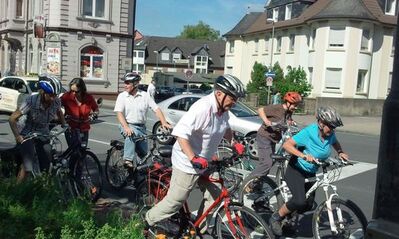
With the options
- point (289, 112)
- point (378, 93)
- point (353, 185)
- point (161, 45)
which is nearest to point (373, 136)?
point (353, 185)

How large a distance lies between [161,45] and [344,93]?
207 ft

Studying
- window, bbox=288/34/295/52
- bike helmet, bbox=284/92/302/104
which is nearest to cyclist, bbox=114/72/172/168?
bike helmet, bbox=284/92/302/104

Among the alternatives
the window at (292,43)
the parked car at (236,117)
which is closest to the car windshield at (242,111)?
the parked car at (236,117)

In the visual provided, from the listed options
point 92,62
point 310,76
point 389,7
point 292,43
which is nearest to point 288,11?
point 292,43

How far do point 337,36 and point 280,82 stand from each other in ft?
19.4

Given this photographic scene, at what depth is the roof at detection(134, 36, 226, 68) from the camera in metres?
97.2

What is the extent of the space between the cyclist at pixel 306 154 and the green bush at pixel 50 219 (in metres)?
1.67

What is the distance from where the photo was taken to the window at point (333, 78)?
40469 millimetres

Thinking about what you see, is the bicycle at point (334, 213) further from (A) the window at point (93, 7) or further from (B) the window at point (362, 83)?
(B) the window at point (362, 83)

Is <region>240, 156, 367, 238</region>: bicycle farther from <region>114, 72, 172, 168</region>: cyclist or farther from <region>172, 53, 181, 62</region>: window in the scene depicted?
<region>172, 53, 181, 62</region>: window

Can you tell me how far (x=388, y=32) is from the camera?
139 feet

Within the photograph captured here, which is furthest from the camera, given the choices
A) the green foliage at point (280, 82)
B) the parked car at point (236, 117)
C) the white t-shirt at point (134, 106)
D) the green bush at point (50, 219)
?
the green foliage at point (280, 82)

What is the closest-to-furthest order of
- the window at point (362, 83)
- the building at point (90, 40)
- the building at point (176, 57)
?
the building at point (90, 40), the window at point (362, 83), the building at point (176, 57)

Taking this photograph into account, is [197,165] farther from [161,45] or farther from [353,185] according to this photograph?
[161,45]
